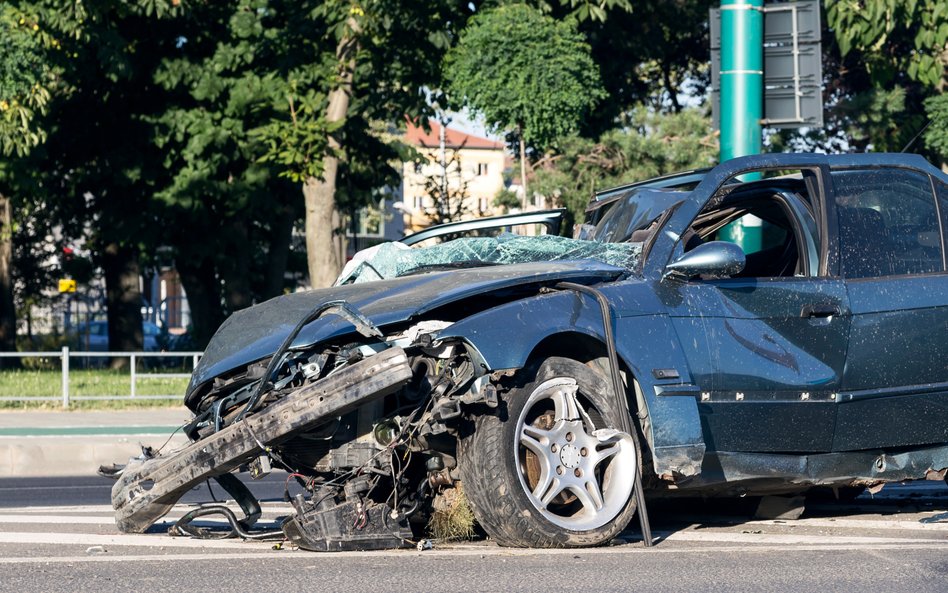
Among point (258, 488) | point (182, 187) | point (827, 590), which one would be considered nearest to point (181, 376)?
point (182, 187)

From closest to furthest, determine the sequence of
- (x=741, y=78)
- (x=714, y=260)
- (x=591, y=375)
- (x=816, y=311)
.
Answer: (x=591, y=375), (x=714, y=260), (x=816, y=311), (x=741, y=78)

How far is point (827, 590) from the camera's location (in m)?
4.95

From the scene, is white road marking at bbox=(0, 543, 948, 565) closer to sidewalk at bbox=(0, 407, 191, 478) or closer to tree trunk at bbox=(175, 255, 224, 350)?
sidewalk at bbox=(0, 407, 191, 478)

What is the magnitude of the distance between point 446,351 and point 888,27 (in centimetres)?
1223

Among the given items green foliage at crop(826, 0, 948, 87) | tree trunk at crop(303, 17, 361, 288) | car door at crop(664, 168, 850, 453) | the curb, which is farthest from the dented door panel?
tree trunk at crop(303, 17, 361, 288)

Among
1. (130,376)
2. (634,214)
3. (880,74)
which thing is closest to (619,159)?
(880,74)

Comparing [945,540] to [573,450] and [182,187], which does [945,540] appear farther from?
[182,187]

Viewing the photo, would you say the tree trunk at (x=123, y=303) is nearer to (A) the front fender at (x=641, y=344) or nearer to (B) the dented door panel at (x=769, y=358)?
(B) the dented door panel at (x=769, y=358)

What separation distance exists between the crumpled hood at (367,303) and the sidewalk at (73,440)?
5.97 metres

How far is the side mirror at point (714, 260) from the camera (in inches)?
241

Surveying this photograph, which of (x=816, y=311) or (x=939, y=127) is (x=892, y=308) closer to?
(x=816, y=311)

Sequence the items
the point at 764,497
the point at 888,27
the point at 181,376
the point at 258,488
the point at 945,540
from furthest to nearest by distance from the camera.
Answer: the point at 181,376
the point at 888,27
the point at 258,488
the point at 764,497
the point at 945,540

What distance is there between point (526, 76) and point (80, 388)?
742cm

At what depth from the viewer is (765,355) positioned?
20.9ft
